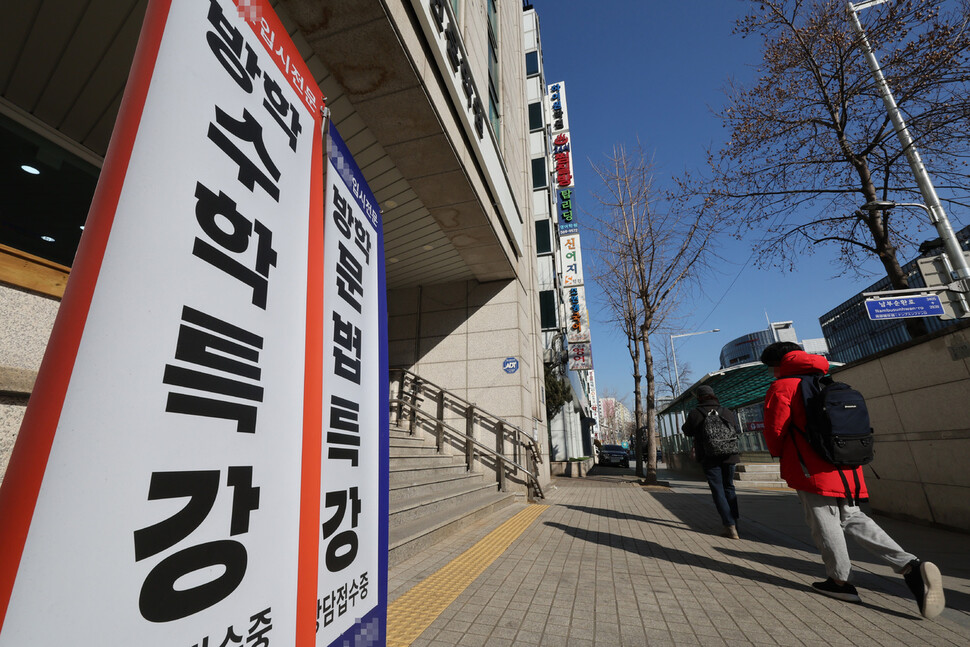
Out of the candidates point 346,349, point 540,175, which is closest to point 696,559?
point 346,349

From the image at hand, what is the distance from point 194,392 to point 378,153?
5620mm

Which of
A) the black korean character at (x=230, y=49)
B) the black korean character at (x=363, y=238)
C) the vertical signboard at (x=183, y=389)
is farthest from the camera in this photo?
the black korean character at (x=363, y=238)

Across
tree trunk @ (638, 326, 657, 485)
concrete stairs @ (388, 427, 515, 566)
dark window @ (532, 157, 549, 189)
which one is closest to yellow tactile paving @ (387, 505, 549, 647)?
concrete stairs @ (388, 427, 515, 566)

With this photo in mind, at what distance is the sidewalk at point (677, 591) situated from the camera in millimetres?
2506

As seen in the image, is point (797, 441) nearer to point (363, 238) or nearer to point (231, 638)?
point (363, 238)

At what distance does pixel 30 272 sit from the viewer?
6.68ft

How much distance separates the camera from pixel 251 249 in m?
0.88

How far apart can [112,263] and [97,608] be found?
0.45m

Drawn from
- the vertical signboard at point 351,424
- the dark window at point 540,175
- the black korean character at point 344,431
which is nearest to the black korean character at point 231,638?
the vertical signboard at point 351,424

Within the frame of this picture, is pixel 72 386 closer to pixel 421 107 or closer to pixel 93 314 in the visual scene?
pixel 93 314

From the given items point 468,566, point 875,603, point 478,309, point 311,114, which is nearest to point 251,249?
point 311,114

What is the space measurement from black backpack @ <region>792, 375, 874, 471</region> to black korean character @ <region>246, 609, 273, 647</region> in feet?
11.9

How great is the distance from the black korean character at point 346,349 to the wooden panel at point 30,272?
5.45 feet

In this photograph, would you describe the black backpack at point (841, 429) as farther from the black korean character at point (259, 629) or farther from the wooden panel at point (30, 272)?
the wooden panel at point (30, 272)
